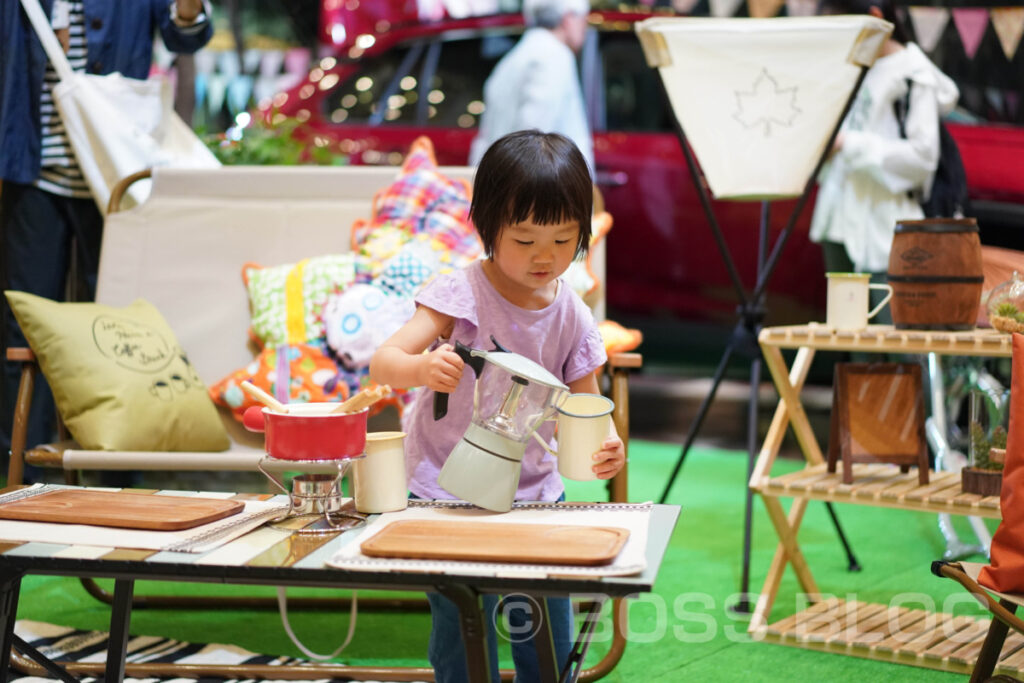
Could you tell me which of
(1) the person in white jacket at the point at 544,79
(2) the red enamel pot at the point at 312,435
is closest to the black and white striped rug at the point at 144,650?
(2) the red enamel pot at the point at 312,435

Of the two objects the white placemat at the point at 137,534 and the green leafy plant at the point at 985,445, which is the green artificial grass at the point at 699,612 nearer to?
the green leafy plant at the point at 985,445

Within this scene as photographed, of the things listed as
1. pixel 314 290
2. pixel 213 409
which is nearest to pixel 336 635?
pixel 213 409

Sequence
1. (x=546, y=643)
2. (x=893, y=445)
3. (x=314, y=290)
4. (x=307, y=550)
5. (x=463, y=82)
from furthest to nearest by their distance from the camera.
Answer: (x=463, y=82) → (x=314, y=290) → (x=893, y=445) → (x=546, y=643) → (x=307, y=550)

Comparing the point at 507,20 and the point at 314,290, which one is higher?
the point at 507,20

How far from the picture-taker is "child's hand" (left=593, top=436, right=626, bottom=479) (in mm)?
1374

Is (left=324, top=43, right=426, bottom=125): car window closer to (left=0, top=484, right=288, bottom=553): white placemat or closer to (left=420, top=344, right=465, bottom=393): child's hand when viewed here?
(left=420, top=344, right=465, bottom=393): child's hand

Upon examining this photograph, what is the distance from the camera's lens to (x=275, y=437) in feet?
4.25

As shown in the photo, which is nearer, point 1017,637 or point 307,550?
point 307,550

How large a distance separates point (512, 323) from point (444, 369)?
0.24 m

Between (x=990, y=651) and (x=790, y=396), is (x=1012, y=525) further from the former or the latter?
(x=790, y=396)

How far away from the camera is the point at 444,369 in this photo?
136 cm

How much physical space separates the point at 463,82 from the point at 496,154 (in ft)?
11.1

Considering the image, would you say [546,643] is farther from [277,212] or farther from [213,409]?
[277,212]

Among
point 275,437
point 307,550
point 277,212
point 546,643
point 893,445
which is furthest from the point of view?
point 277,212
